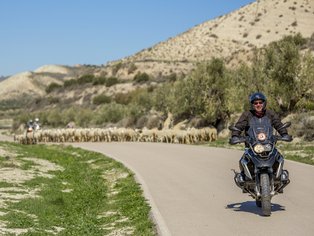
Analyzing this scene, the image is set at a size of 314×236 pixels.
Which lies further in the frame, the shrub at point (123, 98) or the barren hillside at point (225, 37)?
the barren hillside at point (225, 37)

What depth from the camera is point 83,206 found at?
1327 centimetres

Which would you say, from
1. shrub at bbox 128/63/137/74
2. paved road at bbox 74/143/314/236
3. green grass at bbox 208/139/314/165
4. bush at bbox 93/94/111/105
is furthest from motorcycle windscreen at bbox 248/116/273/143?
shrub at bbox 128/63/137/74

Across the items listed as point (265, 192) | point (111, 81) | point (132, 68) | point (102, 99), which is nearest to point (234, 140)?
point (265, 192)

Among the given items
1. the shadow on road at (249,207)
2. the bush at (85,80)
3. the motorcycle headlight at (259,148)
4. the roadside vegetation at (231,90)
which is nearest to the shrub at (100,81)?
the bush at (85,80)

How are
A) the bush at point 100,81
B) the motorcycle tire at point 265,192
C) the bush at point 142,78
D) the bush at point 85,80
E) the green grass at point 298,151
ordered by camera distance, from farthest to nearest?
1. the bush at point 85,80
2. the bush at point 100,81
3. the bush at point 142,78
4. the green grass at point 298,151
5. the motorcycle tire at point 265,192

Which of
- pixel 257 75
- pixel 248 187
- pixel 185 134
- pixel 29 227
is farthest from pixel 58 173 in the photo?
pixel 257 75

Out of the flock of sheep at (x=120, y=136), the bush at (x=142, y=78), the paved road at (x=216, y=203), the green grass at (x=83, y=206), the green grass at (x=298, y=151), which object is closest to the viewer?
the paved road at (x=216, y=203)

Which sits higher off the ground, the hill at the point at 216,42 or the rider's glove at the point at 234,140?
the hill at the point at 216,42

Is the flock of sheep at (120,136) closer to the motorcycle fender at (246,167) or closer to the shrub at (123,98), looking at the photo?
the motorcycle fender at (246,167)

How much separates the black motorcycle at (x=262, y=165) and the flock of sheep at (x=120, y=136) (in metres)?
26.6

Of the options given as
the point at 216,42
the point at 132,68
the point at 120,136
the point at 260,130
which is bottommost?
the point at 120,136

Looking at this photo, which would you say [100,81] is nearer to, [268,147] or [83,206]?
[83,206]

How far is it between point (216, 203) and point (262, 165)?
2.25 metres

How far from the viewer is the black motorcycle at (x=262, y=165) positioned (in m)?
9.99
